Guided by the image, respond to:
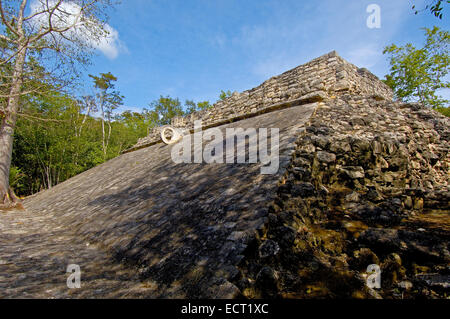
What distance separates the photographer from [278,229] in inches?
69.4

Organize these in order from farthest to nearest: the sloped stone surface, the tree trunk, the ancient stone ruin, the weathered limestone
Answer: the tree trunk < the weathered limestone < the sloped stone surface < the ancient stone ruin

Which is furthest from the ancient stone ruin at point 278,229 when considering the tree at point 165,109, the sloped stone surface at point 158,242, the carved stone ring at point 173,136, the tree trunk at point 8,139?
the tree at point 165,109

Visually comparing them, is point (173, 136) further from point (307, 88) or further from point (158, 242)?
point (158, 242)

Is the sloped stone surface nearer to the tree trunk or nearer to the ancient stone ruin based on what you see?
the ancient stone ruin

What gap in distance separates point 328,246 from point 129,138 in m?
33.6

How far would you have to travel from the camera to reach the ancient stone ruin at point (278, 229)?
145 centimetres

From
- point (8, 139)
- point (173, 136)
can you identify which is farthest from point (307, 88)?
point (8, 139)

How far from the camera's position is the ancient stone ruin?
145cm

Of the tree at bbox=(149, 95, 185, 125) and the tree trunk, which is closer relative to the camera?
the tree trunk

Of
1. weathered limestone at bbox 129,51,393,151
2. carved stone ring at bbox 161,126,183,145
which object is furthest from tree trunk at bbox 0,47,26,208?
weathered limestone at bbox 129,51,393,151

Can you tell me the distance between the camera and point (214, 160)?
423cm

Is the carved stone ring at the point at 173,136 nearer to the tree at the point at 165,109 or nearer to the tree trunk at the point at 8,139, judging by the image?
the tree trunk at the point at 8,139
